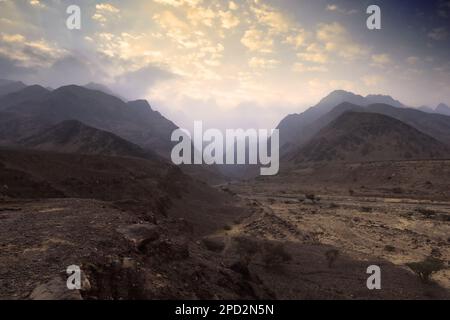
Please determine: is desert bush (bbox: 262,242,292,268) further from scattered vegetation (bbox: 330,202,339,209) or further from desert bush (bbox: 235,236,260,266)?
scattered vegetation (bbox: 330,202,339,209)

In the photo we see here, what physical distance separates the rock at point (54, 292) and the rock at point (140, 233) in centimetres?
487

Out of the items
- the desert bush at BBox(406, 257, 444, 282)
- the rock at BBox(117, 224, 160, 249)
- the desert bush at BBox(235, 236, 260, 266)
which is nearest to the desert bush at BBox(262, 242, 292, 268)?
the desert bush at BBox(235, 236, 260, 266)

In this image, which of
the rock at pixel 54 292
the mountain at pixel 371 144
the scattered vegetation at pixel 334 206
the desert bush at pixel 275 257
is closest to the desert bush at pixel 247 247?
the desert bush at pixel 275 257

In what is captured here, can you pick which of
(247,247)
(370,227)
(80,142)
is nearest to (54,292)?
(247,247)

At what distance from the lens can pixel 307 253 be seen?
2789 cm

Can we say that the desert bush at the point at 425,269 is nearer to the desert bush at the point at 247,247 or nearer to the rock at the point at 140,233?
the desert bush at the point at 247,247

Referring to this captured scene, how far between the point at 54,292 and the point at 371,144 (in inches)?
5053

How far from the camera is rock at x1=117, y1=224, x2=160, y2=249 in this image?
51.7 feet

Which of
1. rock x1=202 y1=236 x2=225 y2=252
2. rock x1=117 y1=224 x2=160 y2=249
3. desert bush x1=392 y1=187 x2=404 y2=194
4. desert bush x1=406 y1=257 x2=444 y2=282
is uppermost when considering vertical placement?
rock x1=117 y1=224 x2=160 y2=249

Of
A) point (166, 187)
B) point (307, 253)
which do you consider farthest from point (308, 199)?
point (307, 253)

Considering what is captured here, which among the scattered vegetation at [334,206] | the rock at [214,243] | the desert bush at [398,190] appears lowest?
the rock at [214,243]

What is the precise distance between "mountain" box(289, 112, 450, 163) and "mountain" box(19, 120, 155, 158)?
222 feet

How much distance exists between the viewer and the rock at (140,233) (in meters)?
15.8
